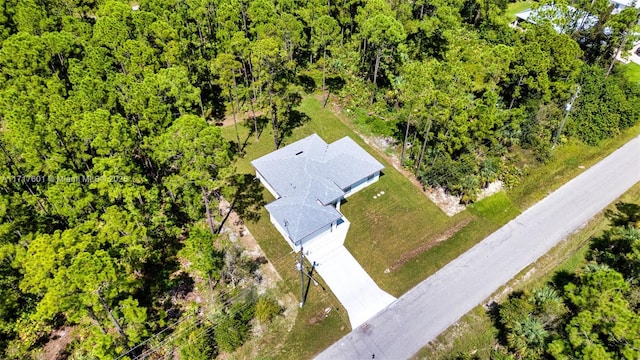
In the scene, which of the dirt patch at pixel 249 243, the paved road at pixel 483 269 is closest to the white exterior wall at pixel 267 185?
the dirt patch at pixel 249 243

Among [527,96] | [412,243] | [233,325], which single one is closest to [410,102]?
[412,243]

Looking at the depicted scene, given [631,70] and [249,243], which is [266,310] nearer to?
[249,243]

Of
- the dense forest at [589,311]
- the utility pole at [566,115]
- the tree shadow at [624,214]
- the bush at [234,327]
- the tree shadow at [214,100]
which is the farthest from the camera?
the tree shadow at [214,100]

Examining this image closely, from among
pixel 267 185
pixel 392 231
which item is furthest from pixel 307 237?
pixel 267 185

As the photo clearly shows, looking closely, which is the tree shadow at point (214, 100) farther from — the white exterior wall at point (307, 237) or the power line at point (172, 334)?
the power line at point (172, 334)

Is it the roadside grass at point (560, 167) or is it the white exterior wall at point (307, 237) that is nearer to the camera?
the white exterior wall at point (307, 237)

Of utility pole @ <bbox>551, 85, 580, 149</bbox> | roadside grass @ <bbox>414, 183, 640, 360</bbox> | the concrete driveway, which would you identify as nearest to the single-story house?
the concrete driveway

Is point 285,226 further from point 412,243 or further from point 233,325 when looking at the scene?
point 412,243
